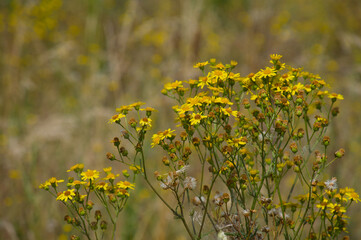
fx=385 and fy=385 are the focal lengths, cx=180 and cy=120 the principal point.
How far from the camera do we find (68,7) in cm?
773

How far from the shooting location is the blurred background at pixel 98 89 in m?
3.33

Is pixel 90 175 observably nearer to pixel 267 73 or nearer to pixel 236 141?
pixel 236 141

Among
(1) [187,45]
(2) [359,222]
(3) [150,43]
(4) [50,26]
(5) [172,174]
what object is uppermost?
(3) [150,43]

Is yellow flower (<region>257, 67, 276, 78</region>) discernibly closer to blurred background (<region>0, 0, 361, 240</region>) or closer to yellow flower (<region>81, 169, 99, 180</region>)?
yellow flower (<region>81, 169, 99, 180</region>)

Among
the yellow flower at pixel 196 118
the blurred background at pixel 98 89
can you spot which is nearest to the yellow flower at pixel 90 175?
the yellow flower at pixel 196 118

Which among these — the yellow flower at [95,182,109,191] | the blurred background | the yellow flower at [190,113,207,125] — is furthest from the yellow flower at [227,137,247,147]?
the blurred background

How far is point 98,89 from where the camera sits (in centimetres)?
423

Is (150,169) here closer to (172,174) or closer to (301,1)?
(172,174)

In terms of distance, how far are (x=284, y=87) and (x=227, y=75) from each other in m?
0.23

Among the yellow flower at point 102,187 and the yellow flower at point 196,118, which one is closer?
the yellow flower at point 196,118

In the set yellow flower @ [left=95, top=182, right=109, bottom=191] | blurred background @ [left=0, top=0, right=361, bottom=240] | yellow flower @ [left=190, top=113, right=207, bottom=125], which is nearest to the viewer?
yellow flower @ [left=190, top=113, right=207, bottom=125]

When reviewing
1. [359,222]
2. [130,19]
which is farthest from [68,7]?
[359,222]

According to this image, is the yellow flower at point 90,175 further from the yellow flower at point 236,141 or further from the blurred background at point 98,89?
the blurred background at point 98,89

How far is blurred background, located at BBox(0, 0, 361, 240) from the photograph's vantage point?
3328 mm
